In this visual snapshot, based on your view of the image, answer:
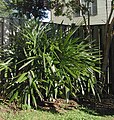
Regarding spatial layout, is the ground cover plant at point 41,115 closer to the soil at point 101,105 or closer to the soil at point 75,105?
the soil at point 75,105

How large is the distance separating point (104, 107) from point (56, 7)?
13.0 feet

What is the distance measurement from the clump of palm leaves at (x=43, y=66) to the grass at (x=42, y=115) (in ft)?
1.06

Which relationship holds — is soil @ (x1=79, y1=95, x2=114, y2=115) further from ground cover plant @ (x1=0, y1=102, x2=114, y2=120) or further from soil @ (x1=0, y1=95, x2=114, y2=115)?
ground cover plant @ (x1=0, y1=102, x2=114, y2=120)

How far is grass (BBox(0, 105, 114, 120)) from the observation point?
705 cm

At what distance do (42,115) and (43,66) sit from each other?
50.2 inches

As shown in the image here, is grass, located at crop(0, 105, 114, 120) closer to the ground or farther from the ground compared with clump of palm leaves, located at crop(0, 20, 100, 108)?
closer to the ground

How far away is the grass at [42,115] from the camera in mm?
7051

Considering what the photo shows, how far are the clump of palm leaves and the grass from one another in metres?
0.32

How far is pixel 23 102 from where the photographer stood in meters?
7.78

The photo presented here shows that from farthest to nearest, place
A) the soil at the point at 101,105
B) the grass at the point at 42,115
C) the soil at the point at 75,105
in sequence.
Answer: the soil at the point at 101,105
the soil at the point at 75,105
the grass at the point at 42,115

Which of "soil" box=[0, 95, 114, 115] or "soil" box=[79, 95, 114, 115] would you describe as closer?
"soil" box=[0, 95, 114, 115]

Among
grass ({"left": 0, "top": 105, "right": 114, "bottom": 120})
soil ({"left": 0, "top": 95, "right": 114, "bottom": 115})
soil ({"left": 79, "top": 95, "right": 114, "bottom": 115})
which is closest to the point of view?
grass ({"left": 0, "top": 105, "right": 114, "bottom": 120})

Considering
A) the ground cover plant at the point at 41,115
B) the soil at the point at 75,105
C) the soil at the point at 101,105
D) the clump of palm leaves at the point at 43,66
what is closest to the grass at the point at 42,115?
the ground cover plant at the point at 41,115

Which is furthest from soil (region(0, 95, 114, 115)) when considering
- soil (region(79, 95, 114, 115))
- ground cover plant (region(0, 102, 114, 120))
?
ground cover plant (region(0, 102, 114, 120))
